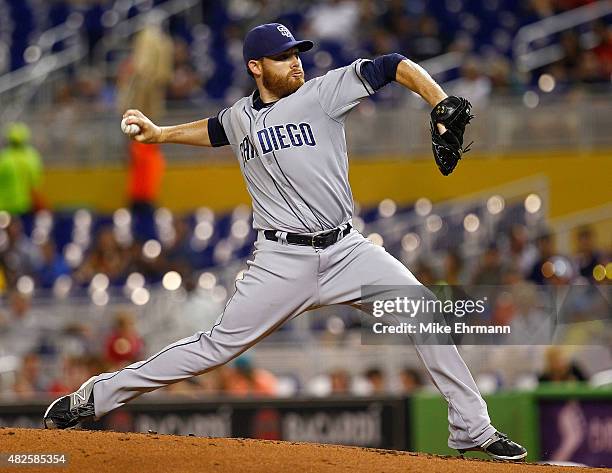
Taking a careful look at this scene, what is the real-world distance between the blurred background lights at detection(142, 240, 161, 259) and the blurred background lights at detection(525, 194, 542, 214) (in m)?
3.94

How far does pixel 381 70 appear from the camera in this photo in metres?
6.03

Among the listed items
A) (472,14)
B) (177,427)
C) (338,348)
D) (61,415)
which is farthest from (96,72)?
(61,415)

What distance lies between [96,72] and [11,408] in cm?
896

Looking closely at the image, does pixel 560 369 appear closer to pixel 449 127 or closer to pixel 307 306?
pixel 307 306

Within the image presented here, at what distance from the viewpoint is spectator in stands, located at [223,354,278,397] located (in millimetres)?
11508

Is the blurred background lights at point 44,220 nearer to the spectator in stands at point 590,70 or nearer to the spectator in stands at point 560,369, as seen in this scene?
the spectator in stands at point 590,70

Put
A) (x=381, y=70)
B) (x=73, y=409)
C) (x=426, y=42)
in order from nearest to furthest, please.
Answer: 1. (x=381, y=70)
2. (x=73, y=409)
3. (x=426, y=42)

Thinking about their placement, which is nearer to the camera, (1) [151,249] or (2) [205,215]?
(1) [151,249]

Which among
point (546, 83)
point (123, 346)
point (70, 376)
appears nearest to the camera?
point (70, 376)

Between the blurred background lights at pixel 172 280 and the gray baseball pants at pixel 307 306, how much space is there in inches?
281

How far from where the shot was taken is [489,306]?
11117 mm

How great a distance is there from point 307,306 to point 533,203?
29.0 ft

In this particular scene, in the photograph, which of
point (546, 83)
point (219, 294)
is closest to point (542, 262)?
point (219, 294)

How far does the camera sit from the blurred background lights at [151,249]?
48.2ft
